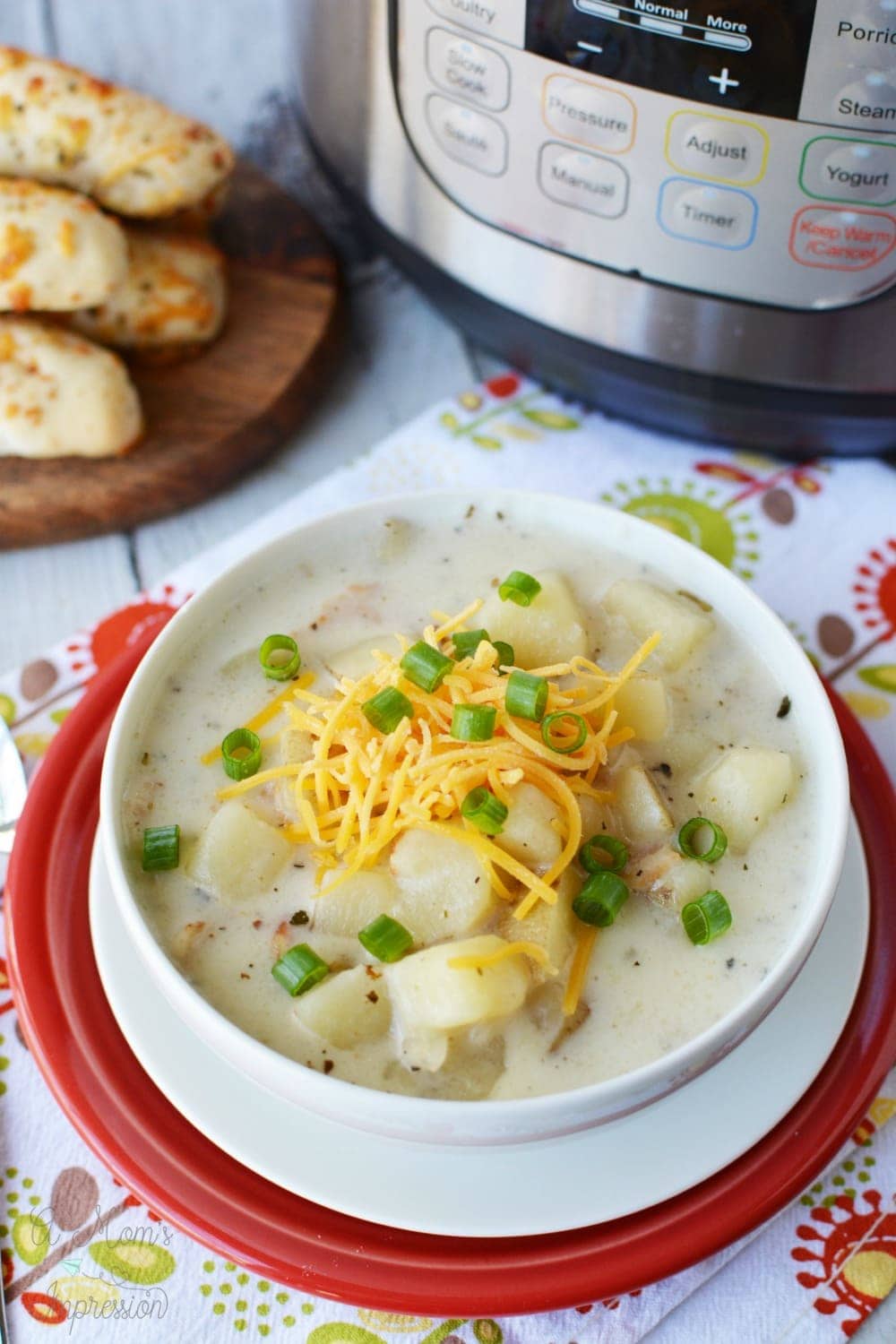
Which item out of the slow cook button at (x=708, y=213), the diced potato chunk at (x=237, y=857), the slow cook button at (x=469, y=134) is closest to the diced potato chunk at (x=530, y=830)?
the diced potato chunk at (x=237, y=857)

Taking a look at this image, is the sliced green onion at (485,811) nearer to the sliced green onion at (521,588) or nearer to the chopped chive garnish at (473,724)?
the chopped chive garnish at (473,724)

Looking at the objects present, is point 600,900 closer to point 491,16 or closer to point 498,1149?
point 498,1149

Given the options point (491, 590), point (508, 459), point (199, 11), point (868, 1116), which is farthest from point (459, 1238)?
point (199, 11)

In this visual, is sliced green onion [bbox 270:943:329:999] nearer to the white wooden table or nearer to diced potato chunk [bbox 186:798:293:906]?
diced potato chunk [bbox 186:798:293:906]

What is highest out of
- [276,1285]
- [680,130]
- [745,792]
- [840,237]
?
[680,130]

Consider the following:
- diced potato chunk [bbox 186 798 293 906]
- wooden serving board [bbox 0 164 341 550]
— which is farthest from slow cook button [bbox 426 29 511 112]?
diced potato chunk [bbox 186 798 293 906]

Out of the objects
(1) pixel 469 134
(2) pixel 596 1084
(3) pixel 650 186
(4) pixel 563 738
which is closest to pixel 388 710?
(4) pixel 563 738
